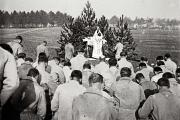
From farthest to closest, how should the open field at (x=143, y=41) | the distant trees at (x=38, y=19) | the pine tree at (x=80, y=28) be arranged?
the open field at (x=143, y=41) < the distant trees at (x=38, y=19) < the pine tree at (x=80, y=28)

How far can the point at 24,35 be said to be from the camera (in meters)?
18.8

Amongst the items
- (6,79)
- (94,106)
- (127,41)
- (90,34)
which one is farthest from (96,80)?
(127,41)

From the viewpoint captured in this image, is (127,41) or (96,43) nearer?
(96,43)

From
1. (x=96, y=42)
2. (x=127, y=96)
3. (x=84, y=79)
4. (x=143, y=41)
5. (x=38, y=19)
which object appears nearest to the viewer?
(x=127, y=96)

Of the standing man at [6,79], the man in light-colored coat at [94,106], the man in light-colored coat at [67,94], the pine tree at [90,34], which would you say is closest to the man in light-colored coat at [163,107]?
the man in light-colored coat at [94,106]

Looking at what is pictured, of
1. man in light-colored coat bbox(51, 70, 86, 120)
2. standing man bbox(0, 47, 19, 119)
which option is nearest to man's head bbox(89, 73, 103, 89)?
man in light-colored coat bbox(51, 70, 86, 120)

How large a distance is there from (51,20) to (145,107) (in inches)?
631

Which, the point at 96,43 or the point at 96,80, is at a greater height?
the point at 96,43

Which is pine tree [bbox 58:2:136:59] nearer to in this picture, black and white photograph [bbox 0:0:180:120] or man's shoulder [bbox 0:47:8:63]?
black and white photograph [bbox 0:0:180:120]

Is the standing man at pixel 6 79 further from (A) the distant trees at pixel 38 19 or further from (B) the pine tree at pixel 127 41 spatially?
(A) the distant trees at pixel 38 19

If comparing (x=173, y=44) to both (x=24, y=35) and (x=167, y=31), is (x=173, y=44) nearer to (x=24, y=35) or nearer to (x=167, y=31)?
(x=167, y=31)

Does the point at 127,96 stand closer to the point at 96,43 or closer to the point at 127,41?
the point at 96,43

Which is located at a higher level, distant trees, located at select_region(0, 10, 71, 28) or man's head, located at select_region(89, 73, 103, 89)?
distant trees, located at select_region(0, 10, 71, 28)

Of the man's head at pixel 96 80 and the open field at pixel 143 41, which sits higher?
the open field at pixel 143 41
